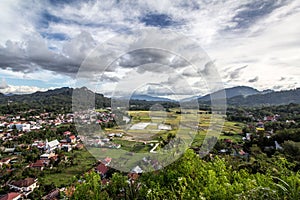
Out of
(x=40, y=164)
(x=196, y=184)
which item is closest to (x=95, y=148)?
(x=196, y=184)

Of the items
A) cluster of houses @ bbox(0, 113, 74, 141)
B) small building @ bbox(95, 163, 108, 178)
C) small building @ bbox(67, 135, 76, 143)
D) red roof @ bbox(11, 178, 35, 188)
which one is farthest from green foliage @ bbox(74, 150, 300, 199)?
cluster of houses @ bbox(0, 113, 74, 141)

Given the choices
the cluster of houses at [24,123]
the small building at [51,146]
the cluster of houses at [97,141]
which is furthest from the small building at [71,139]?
the cluster of houses at [97,141]

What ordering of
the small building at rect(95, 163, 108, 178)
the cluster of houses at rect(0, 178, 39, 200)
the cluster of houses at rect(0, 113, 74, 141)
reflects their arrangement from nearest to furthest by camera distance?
the cluster of houses at rect(0, 178, 39, 200) < the small building at rect(95, 163, 108, 178) < the cluster of houses at rect(0, 113, 74, 141)

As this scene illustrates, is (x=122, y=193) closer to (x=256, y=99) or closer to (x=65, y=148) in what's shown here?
(x=65, y=148)

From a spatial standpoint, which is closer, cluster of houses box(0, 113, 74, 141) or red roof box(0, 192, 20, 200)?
red roof box(0, 192, 20, 200)

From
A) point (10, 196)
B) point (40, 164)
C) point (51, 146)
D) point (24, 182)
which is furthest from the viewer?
point (51, 146)

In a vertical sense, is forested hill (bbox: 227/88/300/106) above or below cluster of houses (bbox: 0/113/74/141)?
above

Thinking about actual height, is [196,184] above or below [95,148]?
above

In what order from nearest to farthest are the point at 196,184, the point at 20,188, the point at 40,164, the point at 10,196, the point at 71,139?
the point at 196,184 < the point at 10,196 < the point at 20,188 < the point at 40,164 < the point at 71,139

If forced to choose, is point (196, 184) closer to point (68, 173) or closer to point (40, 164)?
point (68, 173)

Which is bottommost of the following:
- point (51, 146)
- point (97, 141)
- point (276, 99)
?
point (51, 146)

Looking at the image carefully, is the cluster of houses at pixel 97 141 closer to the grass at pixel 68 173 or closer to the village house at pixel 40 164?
the grass at pixel 68 173

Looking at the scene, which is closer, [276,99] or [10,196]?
[10,196]

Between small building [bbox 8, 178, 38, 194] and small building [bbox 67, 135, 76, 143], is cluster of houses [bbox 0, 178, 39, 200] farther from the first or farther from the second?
small building [bbox 67, 135, 76, 143]
